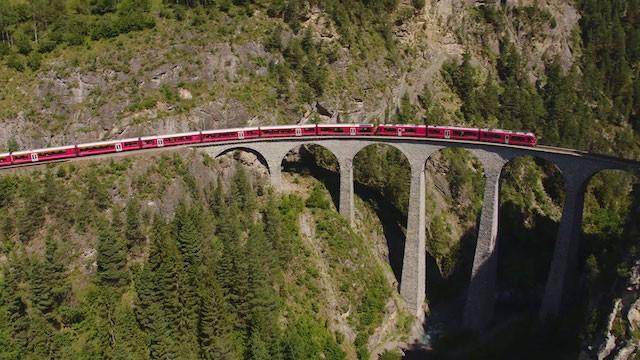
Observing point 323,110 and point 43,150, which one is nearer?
point 43,150

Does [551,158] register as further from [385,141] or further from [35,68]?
[35,68]

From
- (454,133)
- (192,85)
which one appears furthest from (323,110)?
(454,133)

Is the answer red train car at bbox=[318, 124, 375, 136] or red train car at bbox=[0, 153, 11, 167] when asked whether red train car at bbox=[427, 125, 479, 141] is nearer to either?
red train car at bbox=[318, 124, 375, 136]

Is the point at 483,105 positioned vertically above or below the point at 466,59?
below

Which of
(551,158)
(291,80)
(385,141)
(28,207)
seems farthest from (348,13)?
(28,207)

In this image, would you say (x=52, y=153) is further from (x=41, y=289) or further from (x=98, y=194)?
(x=41, y=289)

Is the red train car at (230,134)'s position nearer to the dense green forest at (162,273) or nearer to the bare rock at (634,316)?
the dense green forest at (162,273)

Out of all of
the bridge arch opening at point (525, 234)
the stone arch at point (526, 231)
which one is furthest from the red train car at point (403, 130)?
the stone arch at point (526, 231)
